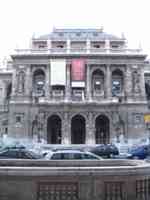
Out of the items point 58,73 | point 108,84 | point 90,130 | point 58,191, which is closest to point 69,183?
point 58,191

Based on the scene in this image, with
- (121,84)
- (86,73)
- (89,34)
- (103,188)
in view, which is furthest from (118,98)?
(103,188)

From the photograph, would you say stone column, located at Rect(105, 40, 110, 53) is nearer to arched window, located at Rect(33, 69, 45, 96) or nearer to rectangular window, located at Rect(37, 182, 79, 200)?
arched window, located at Rect(33, 69, 45, 96)

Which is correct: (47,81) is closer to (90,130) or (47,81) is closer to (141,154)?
(90,130)

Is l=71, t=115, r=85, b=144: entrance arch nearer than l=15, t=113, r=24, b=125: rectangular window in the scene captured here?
No

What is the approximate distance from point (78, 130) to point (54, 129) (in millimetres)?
4191

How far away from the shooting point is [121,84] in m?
55.7

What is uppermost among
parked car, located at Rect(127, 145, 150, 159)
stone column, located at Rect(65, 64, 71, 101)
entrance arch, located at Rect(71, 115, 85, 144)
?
stone column, located at Rect(65, 64, 71, 101)

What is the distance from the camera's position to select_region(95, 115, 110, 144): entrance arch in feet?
177

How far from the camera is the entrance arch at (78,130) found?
5472 centimetres

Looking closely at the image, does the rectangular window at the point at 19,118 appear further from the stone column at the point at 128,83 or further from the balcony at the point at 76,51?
the stone column at the point at 128,83

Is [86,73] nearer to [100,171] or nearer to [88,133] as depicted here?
[88,133]

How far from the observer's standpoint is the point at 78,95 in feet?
176

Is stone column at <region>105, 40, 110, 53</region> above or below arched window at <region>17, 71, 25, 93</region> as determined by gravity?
above

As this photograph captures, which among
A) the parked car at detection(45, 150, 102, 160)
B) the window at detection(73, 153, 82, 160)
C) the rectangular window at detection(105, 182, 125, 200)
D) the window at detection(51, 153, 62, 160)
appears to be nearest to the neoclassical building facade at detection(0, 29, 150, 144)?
the window at detection(51, 153, 62, 160)
